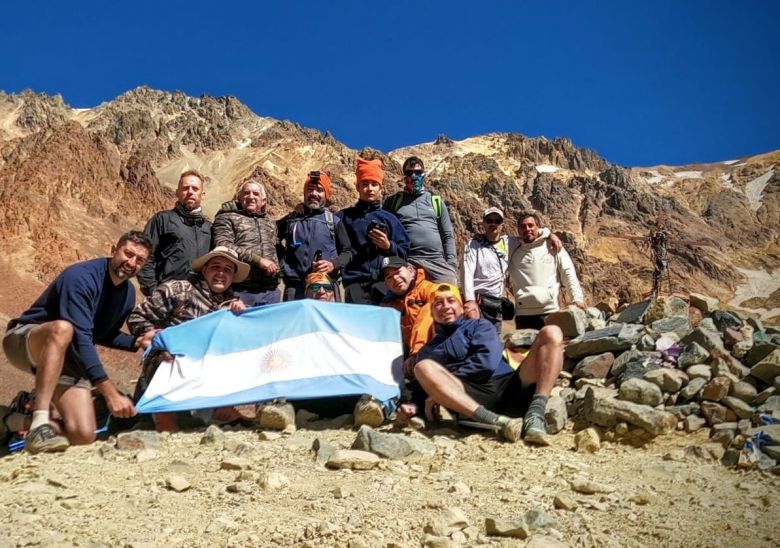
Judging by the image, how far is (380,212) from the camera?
6691mm

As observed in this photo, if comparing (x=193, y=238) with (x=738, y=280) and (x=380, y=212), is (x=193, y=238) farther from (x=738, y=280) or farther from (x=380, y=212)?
(x=738, y=280)

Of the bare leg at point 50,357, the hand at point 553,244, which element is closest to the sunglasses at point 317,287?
the bare leg at point 50,357

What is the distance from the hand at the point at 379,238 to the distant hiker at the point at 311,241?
13.2 inches

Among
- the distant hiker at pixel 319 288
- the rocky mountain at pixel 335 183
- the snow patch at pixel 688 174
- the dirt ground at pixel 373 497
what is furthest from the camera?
the snow patch at pixel 688 174

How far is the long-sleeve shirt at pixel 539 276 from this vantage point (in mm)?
6973

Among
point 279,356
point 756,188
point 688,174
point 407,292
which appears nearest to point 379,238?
point 407,292

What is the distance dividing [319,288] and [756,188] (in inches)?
4883

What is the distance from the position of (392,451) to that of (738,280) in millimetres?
84387

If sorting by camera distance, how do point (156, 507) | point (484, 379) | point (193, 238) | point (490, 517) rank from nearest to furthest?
1. point (490, 517)
2. point (156, 507)
3. point (484, 379)
4. point (193, 238)

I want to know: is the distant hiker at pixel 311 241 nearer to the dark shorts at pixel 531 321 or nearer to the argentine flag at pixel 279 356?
the argentine flag at pixel 279 356

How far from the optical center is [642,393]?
547 centimetres

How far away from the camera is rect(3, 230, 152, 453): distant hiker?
5.08 metres

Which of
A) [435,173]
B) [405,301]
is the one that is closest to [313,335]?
[405,301]

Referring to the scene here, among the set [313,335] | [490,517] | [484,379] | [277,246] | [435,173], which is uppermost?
[435,173]
